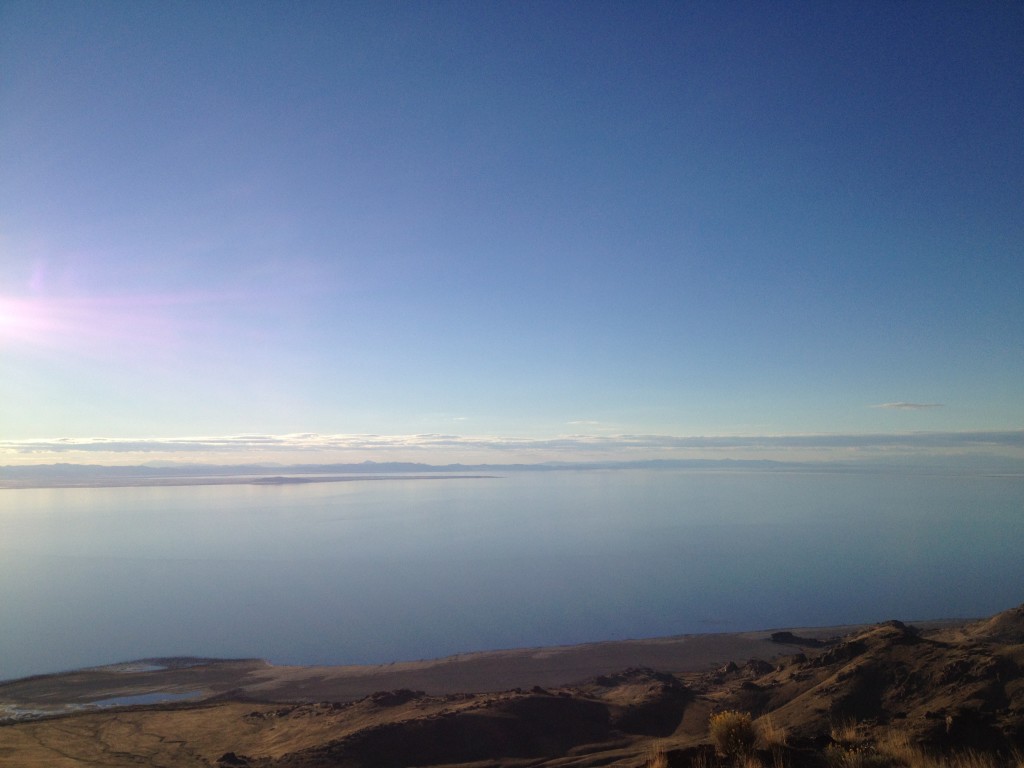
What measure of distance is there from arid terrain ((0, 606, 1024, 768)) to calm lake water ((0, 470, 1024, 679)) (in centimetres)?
346

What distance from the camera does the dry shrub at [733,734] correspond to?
31.4ft

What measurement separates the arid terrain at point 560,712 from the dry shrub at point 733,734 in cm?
7

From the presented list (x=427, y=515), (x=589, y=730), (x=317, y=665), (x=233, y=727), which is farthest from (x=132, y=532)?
(x=589, y=730)

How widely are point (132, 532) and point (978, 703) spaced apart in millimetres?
59622

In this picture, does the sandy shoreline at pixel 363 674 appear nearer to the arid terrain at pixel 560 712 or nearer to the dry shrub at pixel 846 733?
the arid terrain at pixel 560 712

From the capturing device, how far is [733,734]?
32.1ft

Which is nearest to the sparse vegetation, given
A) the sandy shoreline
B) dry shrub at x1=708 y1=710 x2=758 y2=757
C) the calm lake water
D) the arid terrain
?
the arid terrain

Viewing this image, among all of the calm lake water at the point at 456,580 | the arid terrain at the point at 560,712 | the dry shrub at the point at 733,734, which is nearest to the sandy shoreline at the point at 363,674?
the arid terrain at the point at 560,712

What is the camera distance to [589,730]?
14.9 meters

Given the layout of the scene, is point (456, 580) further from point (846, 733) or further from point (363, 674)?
point (846, 733)

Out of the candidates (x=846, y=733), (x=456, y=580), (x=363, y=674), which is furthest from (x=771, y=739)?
(x=456, y=580)

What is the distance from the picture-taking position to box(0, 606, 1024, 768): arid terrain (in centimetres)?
1116

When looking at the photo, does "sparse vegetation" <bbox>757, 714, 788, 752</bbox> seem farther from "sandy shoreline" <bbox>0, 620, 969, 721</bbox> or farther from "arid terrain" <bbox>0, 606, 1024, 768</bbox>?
"sandy shoreline" <bbox>0, 620, 969, 721</bbox>

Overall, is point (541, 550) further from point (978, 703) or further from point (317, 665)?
point (978, 703)
